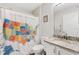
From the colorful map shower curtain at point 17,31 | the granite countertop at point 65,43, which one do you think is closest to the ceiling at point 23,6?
the colorful map shower curtain at point 17,31

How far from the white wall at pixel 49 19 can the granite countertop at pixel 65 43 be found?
0.09 m

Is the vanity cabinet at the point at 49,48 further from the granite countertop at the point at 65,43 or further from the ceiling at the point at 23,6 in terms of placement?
the ceiling at the point at 23,6

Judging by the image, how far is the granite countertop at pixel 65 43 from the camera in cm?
140

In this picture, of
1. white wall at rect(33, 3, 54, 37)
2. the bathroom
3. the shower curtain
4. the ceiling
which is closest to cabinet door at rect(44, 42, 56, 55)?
the bathroom

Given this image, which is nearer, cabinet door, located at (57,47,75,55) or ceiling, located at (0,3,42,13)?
cabinet door, located at (57,47,75,55)

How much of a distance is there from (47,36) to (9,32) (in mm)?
571

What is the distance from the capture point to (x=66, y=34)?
154cm

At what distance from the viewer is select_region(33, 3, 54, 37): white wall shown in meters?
1.59

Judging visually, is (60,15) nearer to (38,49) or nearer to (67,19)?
(67,19)

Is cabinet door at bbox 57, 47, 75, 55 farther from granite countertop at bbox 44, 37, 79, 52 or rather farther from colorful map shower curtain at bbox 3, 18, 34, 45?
colorful map shower curtain at bbox 3, 18, 34, 45

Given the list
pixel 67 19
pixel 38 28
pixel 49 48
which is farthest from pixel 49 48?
pixel 67 19

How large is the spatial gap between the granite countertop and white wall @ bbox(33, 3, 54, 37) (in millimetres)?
89
